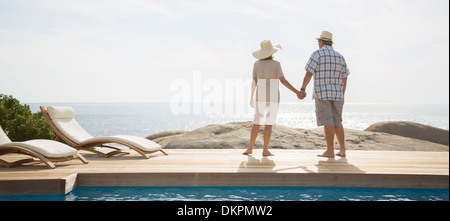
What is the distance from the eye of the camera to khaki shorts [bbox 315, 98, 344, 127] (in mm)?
5191

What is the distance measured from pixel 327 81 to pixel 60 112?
13.7 ft

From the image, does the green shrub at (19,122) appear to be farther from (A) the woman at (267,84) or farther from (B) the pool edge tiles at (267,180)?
(A) the woman at (267,84)

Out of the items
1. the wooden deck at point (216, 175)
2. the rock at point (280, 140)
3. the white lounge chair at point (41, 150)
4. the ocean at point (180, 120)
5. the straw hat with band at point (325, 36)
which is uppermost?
the straw hat with band at point (325, 36)

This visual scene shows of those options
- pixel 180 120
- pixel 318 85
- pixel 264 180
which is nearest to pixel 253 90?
pixel 318 85

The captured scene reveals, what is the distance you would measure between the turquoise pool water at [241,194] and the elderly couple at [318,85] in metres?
1.45

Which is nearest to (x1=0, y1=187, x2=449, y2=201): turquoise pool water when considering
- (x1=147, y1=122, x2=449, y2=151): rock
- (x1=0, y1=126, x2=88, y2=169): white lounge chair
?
(x1=0, y1=126, x2=88, y2=169): white lounge chair

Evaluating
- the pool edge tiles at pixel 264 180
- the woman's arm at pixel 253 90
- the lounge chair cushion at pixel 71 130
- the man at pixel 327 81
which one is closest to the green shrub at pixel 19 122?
the lounge chair cushion at pixel 71 130

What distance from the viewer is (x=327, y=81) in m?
5.18

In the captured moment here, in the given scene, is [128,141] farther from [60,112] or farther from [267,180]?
[267,180]

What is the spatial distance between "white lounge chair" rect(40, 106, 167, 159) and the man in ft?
7.82

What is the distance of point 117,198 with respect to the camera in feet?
11.9

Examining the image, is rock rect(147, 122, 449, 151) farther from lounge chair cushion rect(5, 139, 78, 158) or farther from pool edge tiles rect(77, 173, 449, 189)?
pool edge tiles rect(77, 173, 449, 189)

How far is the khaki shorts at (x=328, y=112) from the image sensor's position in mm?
5191

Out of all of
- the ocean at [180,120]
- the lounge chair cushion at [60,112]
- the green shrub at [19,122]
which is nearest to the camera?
the lounge chair cushion at [60,112]
